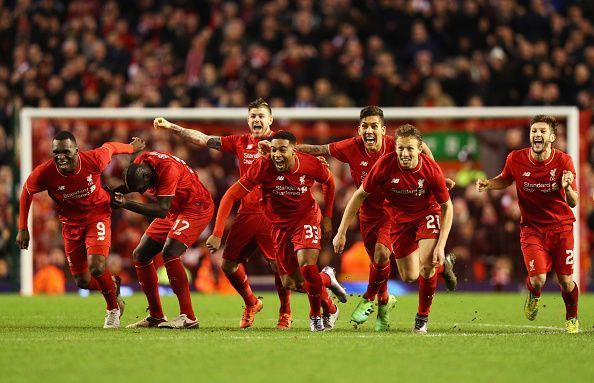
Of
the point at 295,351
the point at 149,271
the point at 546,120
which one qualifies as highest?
the point at 546,120

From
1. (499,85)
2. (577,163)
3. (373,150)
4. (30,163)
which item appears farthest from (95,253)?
(499,85)

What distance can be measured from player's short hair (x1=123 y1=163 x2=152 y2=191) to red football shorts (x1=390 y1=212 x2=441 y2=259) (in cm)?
240

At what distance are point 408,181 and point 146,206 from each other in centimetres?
239

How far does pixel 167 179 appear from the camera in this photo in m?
11.5

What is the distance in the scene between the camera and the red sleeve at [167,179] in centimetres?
1143

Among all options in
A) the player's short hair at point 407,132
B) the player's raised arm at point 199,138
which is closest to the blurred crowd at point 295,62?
the player's raised arm at point 199,138

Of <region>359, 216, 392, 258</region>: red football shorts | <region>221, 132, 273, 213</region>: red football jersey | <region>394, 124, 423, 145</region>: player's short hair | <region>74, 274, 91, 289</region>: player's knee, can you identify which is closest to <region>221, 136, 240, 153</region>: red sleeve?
<region>221, 132, 273, 213</region>: red football jersey

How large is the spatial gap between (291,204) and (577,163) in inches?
325

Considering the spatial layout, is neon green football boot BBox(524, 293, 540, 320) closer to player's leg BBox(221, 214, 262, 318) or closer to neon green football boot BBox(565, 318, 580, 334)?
neon green football boot BBox(565, 318, 580, 334)

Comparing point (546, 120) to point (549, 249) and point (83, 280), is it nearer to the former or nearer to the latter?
point (549, 249)

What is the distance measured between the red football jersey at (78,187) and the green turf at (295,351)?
1.11 m

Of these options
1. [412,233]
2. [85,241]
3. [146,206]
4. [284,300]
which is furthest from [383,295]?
[85,241]

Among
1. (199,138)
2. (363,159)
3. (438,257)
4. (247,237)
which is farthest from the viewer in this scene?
(199,138)

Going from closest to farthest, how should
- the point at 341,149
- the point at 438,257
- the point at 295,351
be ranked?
the point at 295,351, the point at 438,257, the point at 341,149
